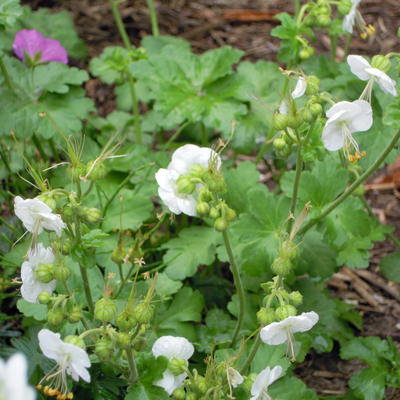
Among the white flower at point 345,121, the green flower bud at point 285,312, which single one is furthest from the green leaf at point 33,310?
the white flower at point 345,121

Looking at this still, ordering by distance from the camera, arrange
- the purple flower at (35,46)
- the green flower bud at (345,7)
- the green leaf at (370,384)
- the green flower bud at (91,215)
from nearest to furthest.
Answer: the green flower bud at (91,215), the green leaf at (370,384), the green flower bud at (345,7), the purple flower at (35,46)

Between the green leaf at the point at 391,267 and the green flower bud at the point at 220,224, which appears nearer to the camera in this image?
the green flower bud at the point at 220,224

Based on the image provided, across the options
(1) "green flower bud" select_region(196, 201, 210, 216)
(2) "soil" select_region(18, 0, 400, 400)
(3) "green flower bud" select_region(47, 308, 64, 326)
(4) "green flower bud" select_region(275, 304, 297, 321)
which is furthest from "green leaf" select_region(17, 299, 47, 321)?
(2) "soil" select_region(18, 0, 400, 400)

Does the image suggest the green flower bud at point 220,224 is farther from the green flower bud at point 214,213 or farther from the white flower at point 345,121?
the white flower at point 345,121

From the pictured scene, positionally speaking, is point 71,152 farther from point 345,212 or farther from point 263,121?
point 263,121

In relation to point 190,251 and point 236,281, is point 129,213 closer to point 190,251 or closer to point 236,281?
point 190,251

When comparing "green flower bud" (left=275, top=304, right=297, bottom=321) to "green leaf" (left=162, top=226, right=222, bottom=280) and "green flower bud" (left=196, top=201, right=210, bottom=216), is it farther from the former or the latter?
"green leaf" (left=162, top=226, right=222, bottom=280)
